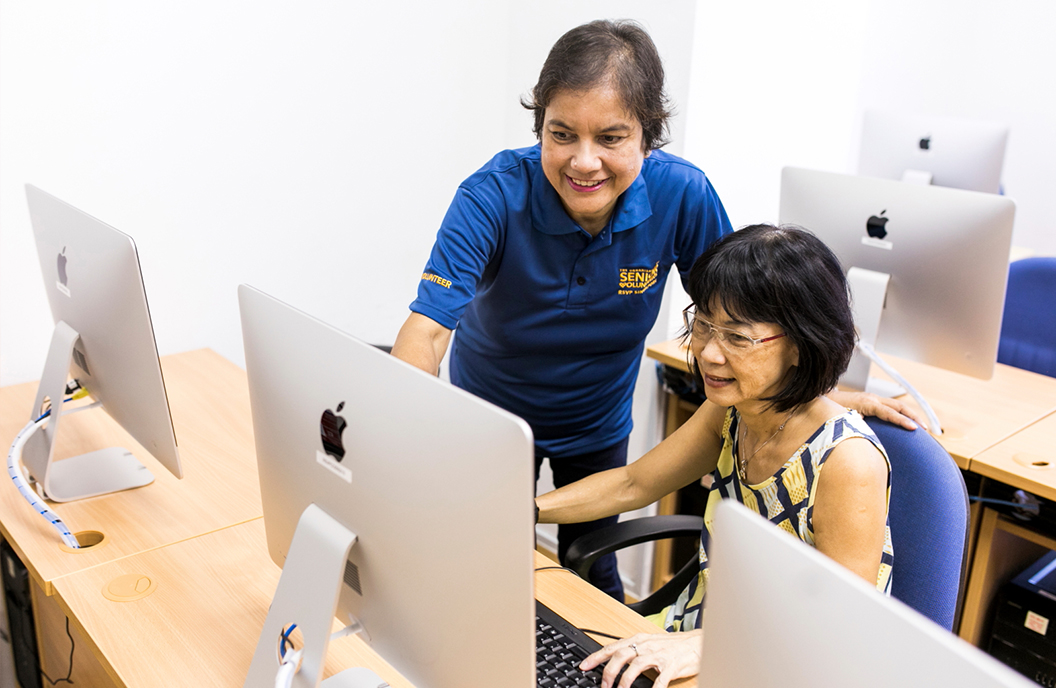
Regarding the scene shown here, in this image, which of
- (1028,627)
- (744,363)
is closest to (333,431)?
(744,363)

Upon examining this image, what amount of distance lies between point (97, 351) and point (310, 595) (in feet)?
2.48

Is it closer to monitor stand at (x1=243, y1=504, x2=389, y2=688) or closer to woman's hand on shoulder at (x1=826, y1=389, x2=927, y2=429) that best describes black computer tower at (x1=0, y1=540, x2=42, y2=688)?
monitor stand at (x1=243, y1=504, x2=389, y2=688)

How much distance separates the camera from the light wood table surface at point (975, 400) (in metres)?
1.98

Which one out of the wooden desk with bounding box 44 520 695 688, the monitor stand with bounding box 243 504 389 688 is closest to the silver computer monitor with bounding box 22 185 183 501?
the wooden desk with bounding box 44 520 695 688

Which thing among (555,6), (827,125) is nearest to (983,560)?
(827,125)

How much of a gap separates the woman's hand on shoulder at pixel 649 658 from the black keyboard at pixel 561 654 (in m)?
0.02

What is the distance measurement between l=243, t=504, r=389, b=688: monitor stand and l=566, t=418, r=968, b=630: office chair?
2.48ft

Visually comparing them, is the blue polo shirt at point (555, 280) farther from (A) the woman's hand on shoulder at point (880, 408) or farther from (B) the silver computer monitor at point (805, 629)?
(B) the silver computer monitor at point (805, 629)

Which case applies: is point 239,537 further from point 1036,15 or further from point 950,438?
point 1036,15

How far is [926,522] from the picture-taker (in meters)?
1.24

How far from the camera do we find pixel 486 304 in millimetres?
1752

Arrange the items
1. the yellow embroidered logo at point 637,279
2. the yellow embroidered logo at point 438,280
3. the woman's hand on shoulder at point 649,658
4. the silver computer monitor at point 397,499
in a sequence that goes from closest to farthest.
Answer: the silver computer monitor at point 397,499
the woman's hand on shoulder at point 649,658
the yellow embroidered logo at point 438,280
the yellow embroidered logo at point 637,279

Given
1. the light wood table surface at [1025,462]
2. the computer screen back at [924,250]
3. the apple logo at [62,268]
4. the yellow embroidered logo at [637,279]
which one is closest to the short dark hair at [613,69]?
the yellow embroidered logo at [637,279]

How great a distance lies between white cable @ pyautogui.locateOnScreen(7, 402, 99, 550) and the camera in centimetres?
145
